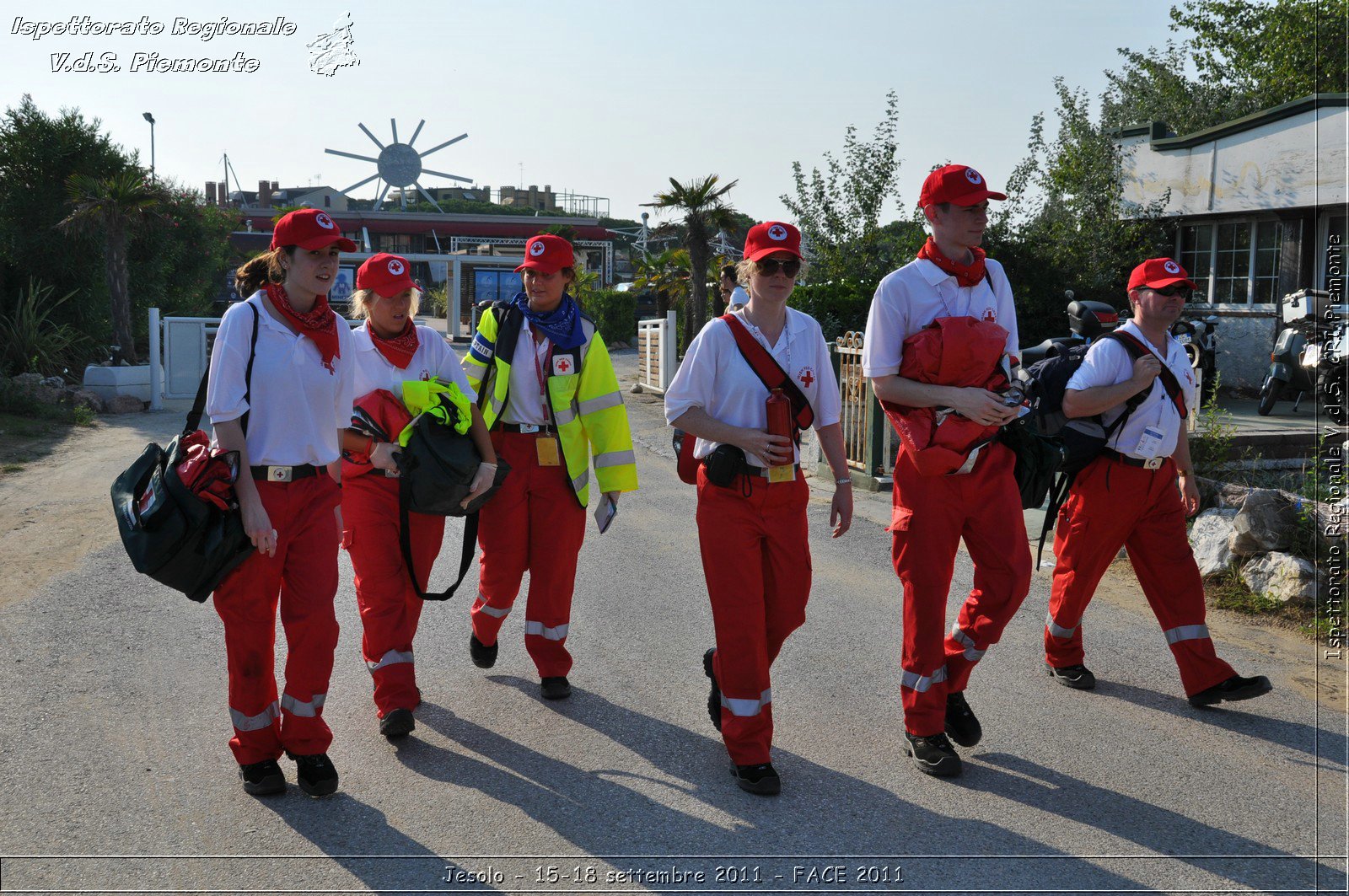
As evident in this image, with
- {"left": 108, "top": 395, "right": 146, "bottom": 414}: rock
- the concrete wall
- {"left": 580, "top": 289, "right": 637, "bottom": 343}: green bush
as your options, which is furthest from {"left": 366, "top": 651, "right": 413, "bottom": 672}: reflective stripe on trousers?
{"left": 580, "top": 289, "right": 637, "bottom": 343}: green bush

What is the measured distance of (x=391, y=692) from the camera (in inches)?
194

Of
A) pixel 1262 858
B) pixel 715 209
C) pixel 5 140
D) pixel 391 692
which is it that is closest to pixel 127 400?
pixel 5 140

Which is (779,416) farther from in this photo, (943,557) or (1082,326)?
(1082,326)

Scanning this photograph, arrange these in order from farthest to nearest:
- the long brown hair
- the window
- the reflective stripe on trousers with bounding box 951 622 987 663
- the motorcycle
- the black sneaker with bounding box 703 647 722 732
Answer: the window → the motorcycle → the black sneaker with bounding box 703 647 722 732 → the reflective stripe on trousers with bounding box 951 622 987 663 → the long brown hair

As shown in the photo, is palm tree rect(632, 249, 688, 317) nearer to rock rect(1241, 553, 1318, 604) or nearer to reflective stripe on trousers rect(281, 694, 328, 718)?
rock rect(1241, 553, 1318, 604)

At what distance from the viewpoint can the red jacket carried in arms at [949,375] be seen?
4324 millimetres

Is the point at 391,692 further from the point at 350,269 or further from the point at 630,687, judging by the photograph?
the point at 350,269

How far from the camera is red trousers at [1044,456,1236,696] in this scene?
517cm

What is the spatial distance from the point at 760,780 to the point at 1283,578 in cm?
432

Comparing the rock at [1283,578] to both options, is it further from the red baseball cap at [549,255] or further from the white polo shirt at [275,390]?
the white polo shirt at [275,390]

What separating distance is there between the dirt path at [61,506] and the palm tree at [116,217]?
6.17 metres

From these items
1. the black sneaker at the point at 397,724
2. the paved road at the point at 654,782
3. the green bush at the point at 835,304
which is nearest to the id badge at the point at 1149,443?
the paved road at the point at 654,782

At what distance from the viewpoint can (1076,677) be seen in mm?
5531

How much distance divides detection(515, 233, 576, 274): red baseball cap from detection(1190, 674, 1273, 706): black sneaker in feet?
11.8
